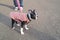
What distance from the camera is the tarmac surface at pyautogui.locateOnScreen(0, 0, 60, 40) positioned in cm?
565

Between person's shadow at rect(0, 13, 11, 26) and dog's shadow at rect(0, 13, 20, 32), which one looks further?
person's shadow at rect(0, 13, 11, 26)

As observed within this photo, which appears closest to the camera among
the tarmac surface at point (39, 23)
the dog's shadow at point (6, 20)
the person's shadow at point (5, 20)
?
the tarmac surface at point (39, 23)

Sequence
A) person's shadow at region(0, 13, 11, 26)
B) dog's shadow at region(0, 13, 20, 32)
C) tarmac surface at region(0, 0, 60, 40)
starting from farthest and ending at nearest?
person's shadow at region(0, 13, 11, 26), dog's shadow at region(0, 13, 20, 32), tarmac surface at region(0, 0, 60, 40)

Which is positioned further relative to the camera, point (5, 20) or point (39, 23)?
point (5, 20)

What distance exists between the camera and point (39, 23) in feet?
21.1

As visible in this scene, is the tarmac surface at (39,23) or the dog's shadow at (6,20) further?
the dog's shadow at (6,20)

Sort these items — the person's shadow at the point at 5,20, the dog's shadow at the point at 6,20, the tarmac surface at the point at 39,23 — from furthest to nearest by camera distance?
1. the person's shadow at the point at 5,20
2. the dog's shadow at the point at 6,20
3. the tarmac surface at the point at 39,23

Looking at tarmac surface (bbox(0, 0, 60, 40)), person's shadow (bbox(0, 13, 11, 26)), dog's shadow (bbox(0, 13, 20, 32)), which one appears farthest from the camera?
person's shadow (bbox(0, 13, 11, 26))

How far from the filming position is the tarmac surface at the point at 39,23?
18.5ft

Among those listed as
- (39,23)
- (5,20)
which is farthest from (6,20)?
(39,23)

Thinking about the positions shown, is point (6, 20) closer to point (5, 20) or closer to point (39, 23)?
point (5, 20)

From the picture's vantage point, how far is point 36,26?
20.4 ft

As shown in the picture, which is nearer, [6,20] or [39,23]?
[39,23]

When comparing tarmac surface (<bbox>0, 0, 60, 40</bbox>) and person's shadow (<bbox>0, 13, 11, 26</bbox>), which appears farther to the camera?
person's shadow (<bbox>0, 13, 11, 26</bbox>)
